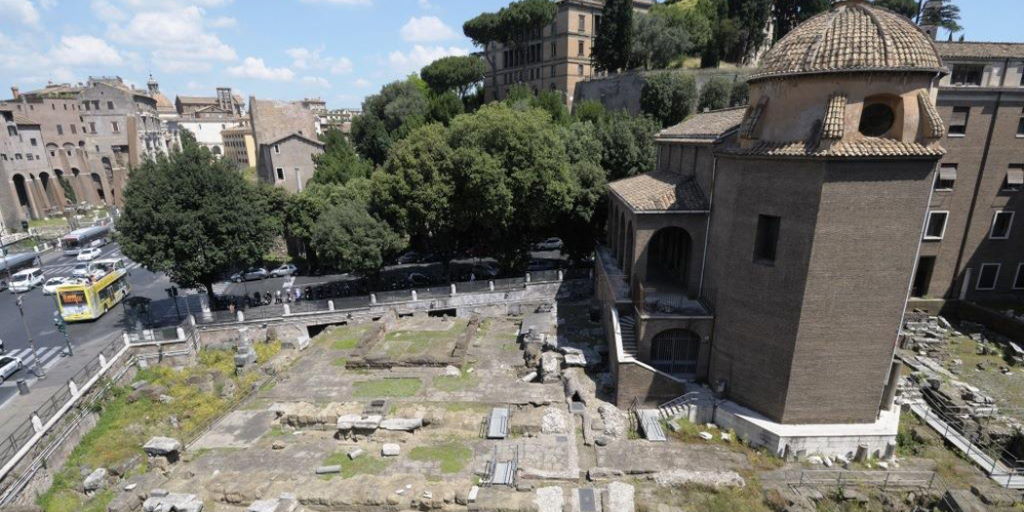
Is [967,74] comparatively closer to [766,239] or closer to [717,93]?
[766,239]

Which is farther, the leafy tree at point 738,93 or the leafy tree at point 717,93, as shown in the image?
the leafy tree at point 738,93

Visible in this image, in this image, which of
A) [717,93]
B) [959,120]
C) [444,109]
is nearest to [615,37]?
[717,93]

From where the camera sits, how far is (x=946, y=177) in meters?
28.4

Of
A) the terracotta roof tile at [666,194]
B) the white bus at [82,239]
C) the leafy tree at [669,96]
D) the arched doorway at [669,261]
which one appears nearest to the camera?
the terracotta roof tile at [666,194]

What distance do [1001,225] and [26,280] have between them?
69277 millimetres

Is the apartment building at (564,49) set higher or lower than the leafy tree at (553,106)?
higher

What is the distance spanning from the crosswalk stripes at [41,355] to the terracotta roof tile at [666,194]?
31.5 m

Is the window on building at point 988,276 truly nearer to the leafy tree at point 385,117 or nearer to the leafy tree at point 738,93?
the leafy tree at point 738,93

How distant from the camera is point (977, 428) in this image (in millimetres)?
19891

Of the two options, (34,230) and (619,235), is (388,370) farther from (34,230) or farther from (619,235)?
(34,230)

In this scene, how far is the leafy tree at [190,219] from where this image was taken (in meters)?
27.1

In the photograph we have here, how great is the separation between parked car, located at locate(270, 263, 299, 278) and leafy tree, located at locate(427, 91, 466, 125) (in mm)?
24800

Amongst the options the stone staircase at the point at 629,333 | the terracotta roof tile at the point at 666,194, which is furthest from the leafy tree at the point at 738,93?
the stone staircase at the point at 629,333

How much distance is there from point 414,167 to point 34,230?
189ft
